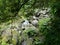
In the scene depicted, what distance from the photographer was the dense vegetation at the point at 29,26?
4711 mm

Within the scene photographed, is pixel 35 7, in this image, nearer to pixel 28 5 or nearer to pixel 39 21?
pixel 28 5

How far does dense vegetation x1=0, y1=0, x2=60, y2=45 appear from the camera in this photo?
4.71 meters

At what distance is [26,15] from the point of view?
5.89m

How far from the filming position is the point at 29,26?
5227 mm

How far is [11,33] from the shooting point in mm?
4859

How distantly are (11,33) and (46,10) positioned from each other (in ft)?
5.93

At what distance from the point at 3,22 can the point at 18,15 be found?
0.62 meters

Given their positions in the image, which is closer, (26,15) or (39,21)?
(39,21)

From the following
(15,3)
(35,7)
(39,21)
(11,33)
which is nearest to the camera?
(11,33)

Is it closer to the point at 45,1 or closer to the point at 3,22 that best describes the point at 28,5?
the point at 45,1

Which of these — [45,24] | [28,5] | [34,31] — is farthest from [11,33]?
[28,5]

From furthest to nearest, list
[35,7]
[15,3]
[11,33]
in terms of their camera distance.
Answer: [35,7], [15,3], [11,33]

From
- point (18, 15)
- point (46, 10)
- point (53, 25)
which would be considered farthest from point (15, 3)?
point (53, 25)

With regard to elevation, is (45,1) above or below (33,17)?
above
